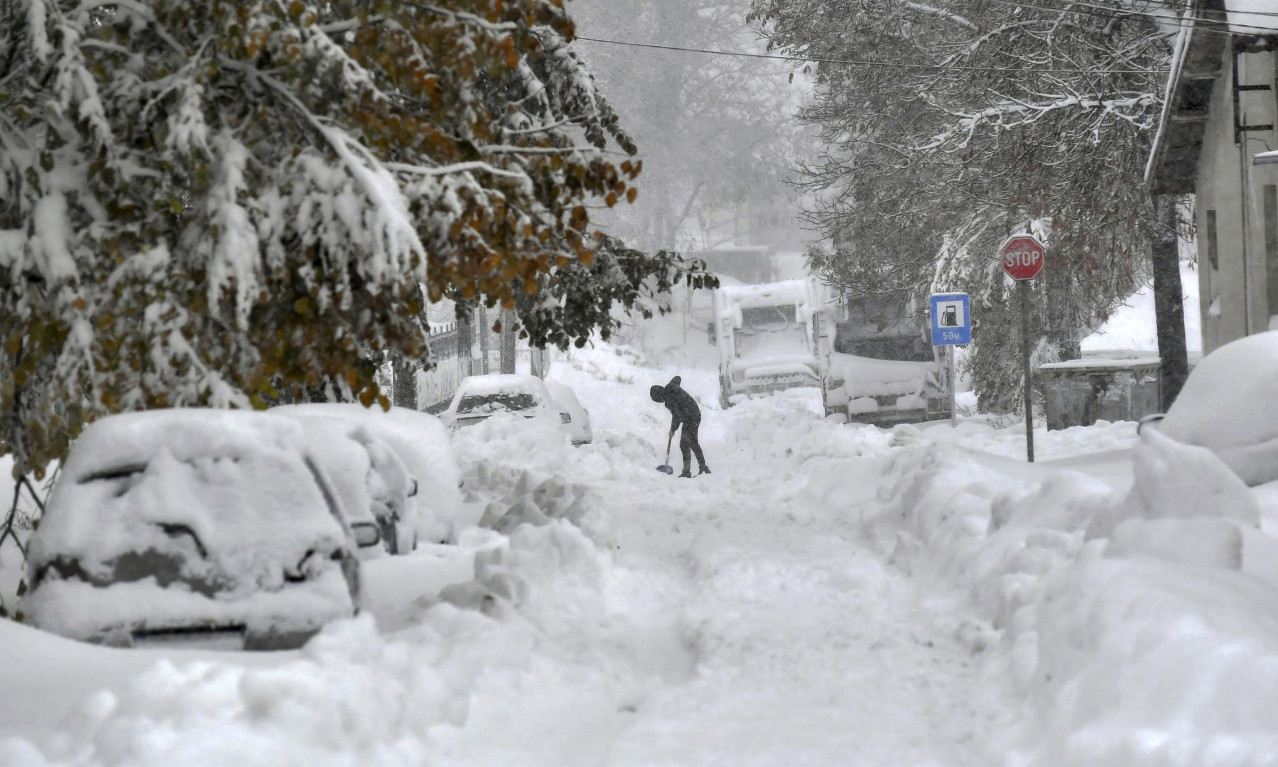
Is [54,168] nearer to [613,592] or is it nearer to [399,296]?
[399,296]

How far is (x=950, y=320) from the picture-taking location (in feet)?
64.6

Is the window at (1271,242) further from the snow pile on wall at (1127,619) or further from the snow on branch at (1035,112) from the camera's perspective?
the snow pile on wall at (1127,619)

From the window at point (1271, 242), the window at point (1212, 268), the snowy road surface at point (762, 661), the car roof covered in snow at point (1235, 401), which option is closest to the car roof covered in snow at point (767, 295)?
the window at point (1212, 268)

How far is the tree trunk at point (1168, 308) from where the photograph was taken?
20.6 meters

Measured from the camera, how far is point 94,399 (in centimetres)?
751

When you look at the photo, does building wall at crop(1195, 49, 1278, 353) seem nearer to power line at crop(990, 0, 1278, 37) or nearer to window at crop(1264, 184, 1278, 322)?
window at crop(1264, 184, 1278, 322)

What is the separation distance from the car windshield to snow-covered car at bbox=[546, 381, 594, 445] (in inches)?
28.0

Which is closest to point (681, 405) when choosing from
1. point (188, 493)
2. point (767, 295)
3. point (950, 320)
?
point (950, 320)

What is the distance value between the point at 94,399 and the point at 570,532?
11.9 feet

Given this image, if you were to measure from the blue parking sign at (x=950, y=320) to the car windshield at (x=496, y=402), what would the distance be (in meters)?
6.46

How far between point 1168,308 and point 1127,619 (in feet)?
53.6

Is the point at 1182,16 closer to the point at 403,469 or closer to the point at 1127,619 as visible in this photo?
the point at 403,469

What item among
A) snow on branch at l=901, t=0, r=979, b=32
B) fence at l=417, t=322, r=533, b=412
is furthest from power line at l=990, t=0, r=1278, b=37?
fence at l=417, t=322, r=533, b=412

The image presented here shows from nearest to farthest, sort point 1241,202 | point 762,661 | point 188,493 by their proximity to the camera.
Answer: point 188,493
point 762,661
point 1241,202
